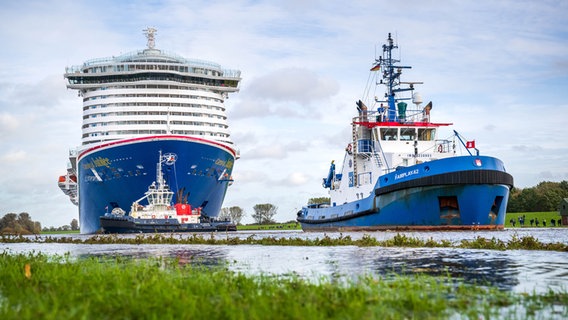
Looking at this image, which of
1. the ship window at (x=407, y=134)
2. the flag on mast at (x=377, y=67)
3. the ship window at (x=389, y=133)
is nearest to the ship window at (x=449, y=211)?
the ship window at (x=389, y=133)

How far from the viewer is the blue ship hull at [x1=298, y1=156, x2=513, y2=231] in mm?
36688

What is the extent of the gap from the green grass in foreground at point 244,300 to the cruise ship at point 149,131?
44.3 m

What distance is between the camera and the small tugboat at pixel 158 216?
5281cm

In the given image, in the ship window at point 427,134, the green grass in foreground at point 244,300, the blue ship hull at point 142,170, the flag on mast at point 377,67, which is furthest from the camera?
the blue ship hull at point 142,170

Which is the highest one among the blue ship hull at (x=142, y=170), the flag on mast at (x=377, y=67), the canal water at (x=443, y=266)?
the flag on mast at (x=377, y=67)

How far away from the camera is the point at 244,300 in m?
9.15

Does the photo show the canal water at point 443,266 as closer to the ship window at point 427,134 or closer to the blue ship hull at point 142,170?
the ship window at point 427,134

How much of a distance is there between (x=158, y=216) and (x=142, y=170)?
429 centimetres

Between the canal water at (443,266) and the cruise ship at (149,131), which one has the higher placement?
the cruise ship at (149,131)

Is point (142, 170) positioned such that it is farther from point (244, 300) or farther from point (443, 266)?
point (244, 300)

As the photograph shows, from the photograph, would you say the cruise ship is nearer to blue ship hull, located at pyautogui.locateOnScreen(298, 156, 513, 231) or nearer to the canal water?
blue ship hull, located at pyautogui.locateOnScreen(298, 156, 513, 231)

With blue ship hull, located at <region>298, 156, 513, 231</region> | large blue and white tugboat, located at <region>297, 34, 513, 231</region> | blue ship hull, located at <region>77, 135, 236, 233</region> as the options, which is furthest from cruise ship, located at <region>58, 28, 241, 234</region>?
blue ship hull, located at <region>298, 156, 513, 231</region>

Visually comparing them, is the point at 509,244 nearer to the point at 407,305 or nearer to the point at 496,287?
the point at 496,287

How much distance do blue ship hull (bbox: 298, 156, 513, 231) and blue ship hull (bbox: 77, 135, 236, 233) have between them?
21571 mm
